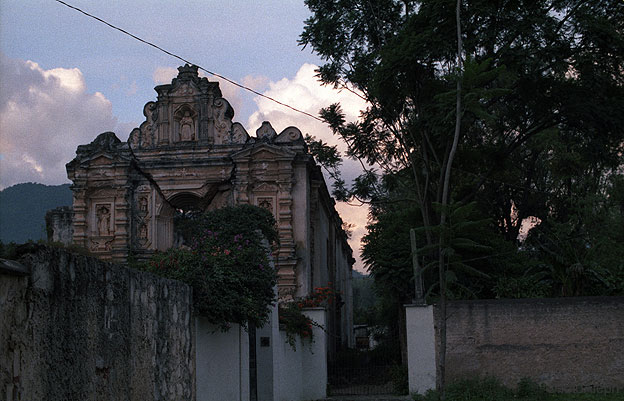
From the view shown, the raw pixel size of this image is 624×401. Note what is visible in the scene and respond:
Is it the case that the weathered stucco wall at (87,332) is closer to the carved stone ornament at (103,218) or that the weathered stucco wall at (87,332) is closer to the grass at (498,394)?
the grass at (498,394)

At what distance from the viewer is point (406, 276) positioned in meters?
20.4

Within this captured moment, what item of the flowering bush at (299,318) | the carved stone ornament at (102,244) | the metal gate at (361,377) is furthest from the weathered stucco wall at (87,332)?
the carved stone ornament at (102,244)

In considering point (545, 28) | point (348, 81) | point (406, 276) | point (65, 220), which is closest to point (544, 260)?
point (406, 276)

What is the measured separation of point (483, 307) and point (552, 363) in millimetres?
1954

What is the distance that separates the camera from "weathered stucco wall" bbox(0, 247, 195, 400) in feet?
14.8

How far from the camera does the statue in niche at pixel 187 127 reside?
25594 mm

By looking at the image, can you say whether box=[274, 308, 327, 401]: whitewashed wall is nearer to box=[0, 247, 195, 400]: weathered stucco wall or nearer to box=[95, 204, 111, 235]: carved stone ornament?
box=[0, 247, 195, 400]: weathered stucco wall

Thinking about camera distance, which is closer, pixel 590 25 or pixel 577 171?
pixel 590 25

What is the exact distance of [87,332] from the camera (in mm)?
5555

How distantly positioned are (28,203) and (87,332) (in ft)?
269

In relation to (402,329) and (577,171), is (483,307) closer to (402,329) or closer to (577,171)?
(402,329)

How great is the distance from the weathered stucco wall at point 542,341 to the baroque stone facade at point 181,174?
8.82 m

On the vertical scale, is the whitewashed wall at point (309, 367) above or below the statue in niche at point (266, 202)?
below

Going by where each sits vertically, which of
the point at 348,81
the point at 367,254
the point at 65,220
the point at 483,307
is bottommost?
the point at 483,307
